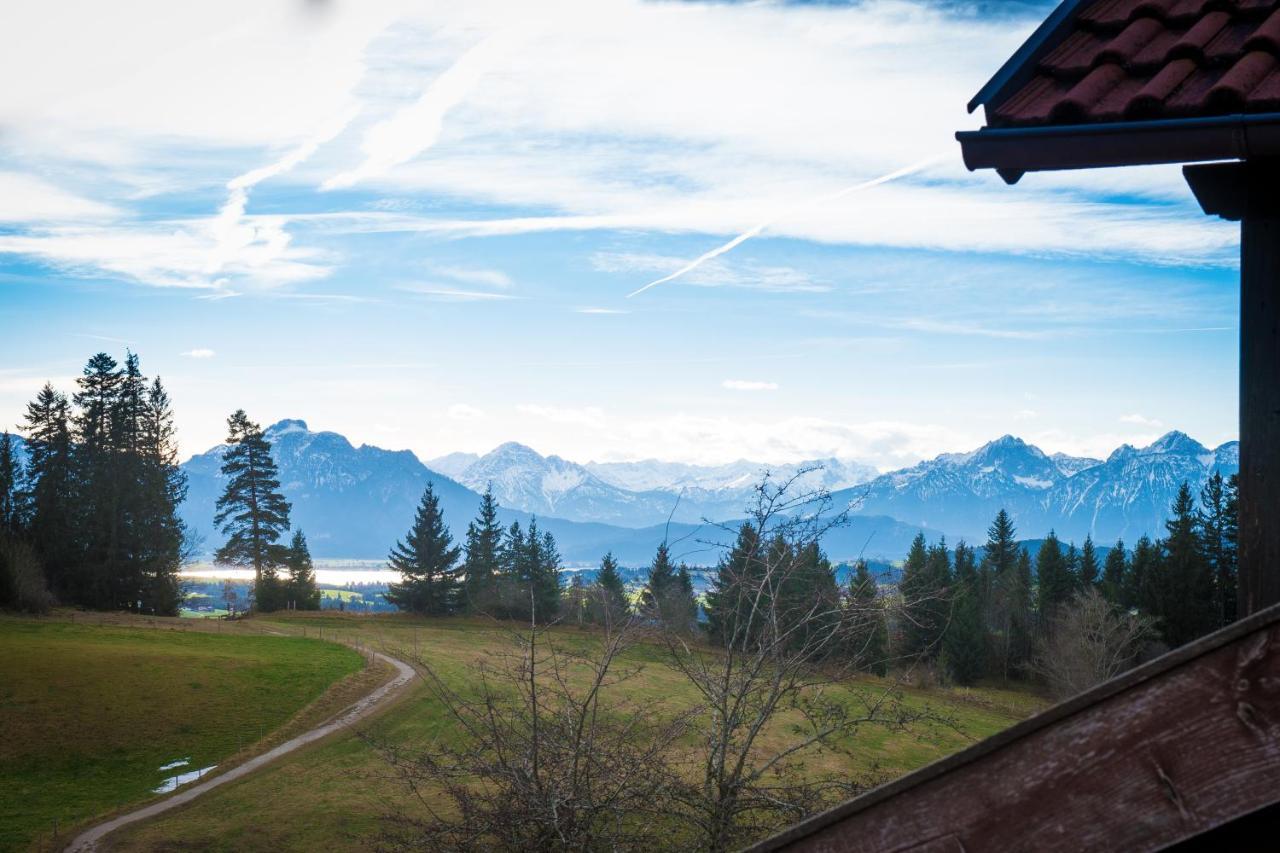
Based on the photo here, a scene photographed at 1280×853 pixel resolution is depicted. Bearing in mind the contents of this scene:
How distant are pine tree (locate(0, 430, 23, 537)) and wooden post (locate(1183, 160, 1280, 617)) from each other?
75956 millimetres

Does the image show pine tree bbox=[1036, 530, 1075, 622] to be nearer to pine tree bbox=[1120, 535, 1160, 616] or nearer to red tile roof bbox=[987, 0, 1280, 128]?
pine tree bbox=[1120, 535, 1160, 616]

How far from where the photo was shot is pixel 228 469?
73.0 meters

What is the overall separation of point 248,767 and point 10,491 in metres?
48.3

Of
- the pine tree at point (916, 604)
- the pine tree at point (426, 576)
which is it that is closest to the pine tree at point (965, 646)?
the pine tree at point (916, 604)

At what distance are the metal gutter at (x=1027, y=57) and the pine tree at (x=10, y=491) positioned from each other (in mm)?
75658

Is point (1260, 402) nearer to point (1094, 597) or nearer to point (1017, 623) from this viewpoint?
point (1094, 597)

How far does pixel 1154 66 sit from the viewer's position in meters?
2.63

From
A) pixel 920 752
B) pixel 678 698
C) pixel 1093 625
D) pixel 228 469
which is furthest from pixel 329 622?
pixel 1093 625

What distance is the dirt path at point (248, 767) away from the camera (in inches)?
1025

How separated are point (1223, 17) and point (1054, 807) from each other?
2336mm

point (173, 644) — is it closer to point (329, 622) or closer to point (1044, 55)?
point (329, 622)

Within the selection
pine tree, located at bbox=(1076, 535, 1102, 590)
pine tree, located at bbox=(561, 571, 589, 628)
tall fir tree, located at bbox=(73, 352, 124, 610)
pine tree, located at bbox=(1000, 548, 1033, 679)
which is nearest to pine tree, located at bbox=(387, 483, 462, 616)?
tall fir tree, located at bbox=(73, 352, 124, 610)

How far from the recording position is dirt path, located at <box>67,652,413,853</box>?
26047 mm

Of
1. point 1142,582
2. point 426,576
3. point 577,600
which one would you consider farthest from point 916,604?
point 426,576
